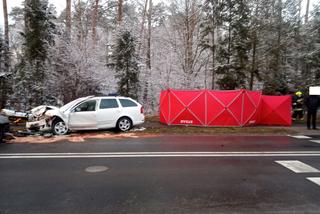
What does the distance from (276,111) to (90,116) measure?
32.8 ft

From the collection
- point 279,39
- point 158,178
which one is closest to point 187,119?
point 158,178

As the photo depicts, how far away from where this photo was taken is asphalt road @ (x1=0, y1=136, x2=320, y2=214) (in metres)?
4.43

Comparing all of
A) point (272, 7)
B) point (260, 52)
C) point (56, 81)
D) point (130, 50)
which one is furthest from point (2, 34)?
point (272, 7)

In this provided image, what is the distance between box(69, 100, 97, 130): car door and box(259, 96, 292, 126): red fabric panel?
9312mm

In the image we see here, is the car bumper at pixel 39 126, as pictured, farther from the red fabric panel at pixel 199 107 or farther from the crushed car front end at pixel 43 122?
the red fabric panel at pixel 199 107

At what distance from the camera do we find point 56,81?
19.6 meters

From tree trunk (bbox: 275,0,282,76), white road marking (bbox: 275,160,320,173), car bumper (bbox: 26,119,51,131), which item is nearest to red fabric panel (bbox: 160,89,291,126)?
car bumper (bbox: 26,119,51,131)

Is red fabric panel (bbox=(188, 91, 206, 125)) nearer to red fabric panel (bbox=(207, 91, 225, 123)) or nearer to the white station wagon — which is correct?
red fabric panel (bbox=(207, 91, 225, 123))

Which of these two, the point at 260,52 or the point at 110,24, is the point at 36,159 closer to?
the point at 260,52

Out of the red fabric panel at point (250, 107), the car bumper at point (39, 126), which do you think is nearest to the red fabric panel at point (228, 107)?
the red fabric panel at point (250, 107)

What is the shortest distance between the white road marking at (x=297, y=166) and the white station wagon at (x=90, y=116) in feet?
24.3

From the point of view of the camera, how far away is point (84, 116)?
1223 centimetres

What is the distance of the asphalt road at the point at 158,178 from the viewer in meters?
4.43

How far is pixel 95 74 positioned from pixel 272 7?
15554 mm
